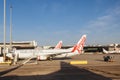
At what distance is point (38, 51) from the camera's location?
60.7 m

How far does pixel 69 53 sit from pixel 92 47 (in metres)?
123

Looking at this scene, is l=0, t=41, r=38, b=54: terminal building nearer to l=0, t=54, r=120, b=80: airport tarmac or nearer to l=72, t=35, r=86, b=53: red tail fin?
l=72, t=35, r=86, b=53: red tail fin

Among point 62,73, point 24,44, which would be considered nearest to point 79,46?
point 62,73

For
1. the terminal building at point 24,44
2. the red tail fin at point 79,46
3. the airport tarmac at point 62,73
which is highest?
the terminal building at point 24,44

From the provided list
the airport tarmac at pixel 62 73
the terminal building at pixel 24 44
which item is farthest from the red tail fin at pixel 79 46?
the terminal building at pixel 24 44

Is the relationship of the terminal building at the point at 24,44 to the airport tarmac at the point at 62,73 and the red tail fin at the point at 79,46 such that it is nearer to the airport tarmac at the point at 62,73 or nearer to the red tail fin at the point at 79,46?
the red tail fin at the point at 79,46

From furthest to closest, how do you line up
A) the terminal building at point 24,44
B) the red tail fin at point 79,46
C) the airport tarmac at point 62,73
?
the terminal building at point 24,44, the red tail fin at point 79,46, the airport tarmac at point 62,73

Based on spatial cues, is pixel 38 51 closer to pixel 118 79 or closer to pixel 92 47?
pixel 118 79

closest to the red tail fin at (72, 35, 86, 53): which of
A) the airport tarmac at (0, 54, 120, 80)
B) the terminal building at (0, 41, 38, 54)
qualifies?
the airport tarmac at (0, 54, 120, 80)

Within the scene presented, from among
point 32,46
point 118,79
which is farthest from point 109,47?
point 118,79

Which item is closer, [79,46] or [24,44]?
[79,46]

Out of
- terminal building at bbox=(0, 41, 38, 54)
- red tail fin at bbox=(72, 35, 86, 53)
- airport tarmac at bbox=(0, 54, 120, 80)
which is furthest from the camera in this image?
terminal building at bbox=(0, 41, 38, 54)

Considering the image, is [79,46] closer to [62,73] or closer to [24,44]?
[62,73]

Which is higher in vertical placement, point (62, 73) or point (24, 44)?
point (24, 44)
